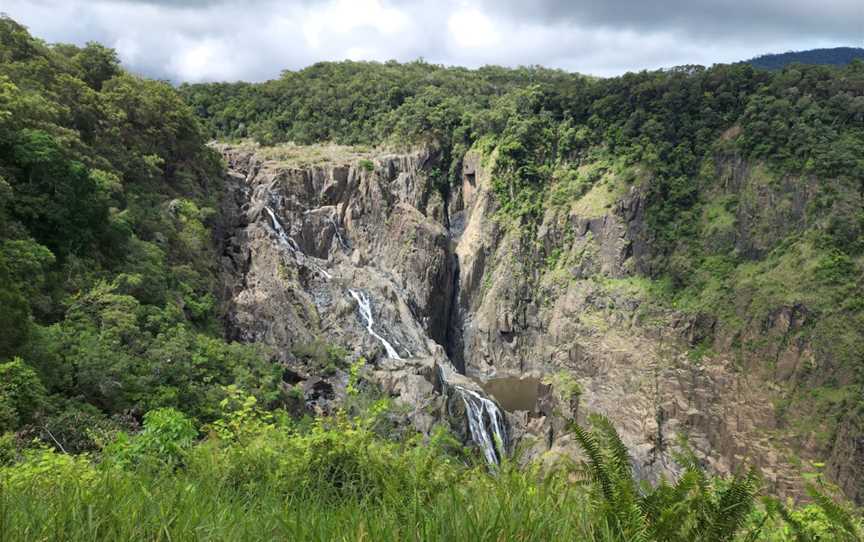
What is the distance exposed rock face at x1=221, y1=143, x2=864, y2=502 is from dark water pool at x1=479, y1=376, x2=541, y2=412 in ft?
3.53

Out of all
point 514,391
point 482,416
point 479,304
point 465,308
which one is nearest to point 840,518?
point 482,416

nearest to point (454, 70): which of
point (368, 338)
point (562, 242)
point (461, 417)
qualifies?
point (562, 242)

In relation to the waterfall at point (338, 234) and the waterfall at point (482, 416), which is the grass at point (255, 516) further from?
the waterfall at point (338, 234)

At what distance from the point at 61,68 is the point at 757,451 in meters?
36.4

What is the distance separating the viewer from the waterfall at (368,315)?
1118 inches

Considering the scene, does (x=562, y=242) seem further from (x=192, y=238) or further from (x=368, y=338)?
(x=192, y=238)

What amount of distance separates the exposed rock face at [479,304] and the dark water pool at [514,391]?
1.08m

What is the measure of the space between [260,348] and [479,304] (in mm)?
26914

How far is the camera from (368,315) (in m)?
31.0

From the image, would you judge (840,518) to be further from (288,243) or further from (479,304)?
(479,304)

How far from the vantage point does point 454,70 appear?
69438 millimetres

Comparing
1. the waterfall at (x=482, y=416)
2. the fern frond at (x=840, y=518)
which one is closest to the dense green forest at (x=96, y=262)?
the fern frond at (x=840, y=518)

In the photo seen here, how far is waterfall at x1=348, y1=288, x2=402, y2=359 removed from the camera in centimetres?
2841

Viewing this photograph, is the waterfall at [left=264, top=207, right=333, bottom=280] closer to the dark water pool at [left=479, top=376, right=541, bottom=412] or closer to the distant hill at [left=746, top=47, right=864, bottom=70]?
the dark water pool at [left=479, top=376, right=541, bottom=412]
